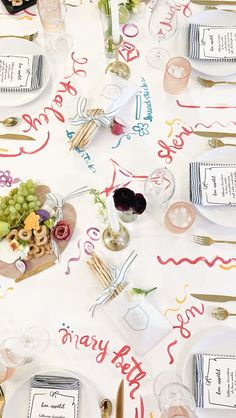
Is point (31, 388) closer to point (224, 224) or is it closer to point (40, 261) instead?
point (40, 261)

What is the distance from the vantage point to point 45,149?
5.38ft

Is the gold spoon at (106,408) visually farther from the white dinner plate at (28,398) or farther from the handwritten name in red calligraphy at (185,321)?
the handwritten name in red calligraphy at (185,321)

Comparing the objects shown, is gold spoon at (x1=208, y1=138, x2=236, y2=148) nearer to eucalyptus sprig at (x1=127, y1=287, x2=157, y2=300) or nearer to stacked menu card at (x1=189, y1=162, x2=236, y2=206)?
stacked menu card at (x1=189, y1=162, x2=236, y2=206)

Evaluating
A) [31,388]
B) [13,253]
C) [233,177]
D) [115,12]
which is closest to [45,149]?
[13,253]

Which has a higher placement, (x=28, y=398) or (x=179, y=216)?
(x=179, y=216)

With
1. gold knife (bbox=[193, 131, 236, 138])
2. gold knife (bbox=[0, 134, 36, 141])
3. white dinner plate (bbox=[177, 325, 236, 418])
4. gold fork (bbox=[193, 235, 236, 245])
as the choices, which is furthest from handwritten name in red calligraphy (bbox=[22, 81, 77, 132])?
white dinner plate (bbox=[177, 325, 236, 418])

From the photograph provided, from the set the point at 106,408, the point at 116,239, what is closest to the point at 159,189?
the point at 116,239

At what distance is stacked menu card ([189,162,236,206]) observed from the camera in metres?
1.52

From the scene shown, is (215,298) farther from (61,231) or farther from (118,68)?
(118,68)

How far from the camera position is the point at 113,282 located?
56.4 inches

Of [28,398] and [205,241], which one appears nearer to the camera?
[28,398]

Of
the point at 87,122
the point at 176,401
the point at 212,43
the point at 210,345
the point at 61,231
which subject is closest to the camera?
the point at 176,401

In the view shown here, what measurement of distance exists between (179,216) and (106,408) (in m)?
0.61

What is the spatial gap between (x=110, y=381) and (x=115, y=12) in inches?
44.6
